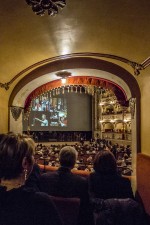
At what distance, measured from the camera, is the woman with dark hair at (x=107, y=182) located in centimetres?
279

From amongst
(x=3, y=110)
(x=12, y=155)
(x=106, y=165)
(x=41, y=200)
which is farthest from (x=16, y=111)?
(x=41, y=200)

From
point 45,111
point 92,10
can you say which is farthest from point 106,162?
point 45,111

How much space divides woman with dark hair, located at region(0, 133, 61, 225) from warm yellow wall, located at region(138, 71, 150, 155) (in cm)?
392

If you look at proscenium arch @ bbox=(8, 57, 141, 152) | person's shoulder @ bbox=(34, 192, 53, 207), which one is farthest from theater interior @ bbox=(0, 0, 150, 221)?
person's shoulder @ bbox=(34, 192, 53, 207)

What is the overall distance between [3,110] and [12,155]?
591cm

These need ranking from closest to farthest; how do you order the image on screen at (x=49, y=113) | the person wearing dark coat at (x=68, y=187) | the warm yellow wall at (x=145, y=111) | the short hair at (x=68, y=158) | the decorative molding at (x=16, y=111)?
1. the person wearing dark coat at (x=68, y=187)
2. the short hair at (x=68, y=158)
3. the warm yellow wall at (x=145, y=111)
4. the decorative molding at (x=16, y=111)
5. the image on screen at (x=49, y=113)

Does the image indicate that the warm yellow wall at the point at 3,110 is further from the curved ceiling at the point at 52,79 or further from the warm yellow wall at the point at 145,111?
the warm yellow wall at the point at 145,111

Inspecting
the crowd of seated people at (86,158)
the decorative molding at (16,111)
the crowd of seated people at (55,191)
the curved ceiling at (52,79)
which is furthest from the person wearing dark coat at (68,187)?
the decorative molding at (16,111)

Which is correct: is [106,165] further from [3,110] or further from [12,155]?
[3,110]

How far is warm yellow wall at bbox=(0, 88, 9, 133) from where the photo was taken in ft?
22.3

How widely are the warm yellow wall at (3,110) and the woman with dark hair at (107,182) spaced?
4.47 meters

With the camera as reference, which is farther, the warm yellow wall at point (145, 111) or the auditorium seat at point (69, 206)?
the warm yellow wall at point (145, 111)

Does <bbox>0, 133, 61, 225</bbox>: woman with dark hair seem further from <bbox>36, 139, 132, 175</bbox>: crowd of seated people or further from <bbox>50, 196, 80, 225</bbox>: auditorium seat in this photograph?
<bbox>36, 139, 132, 175</bbox>: crowd of seated people

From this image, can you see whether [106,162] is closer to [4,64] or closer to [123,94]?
[4,64]
